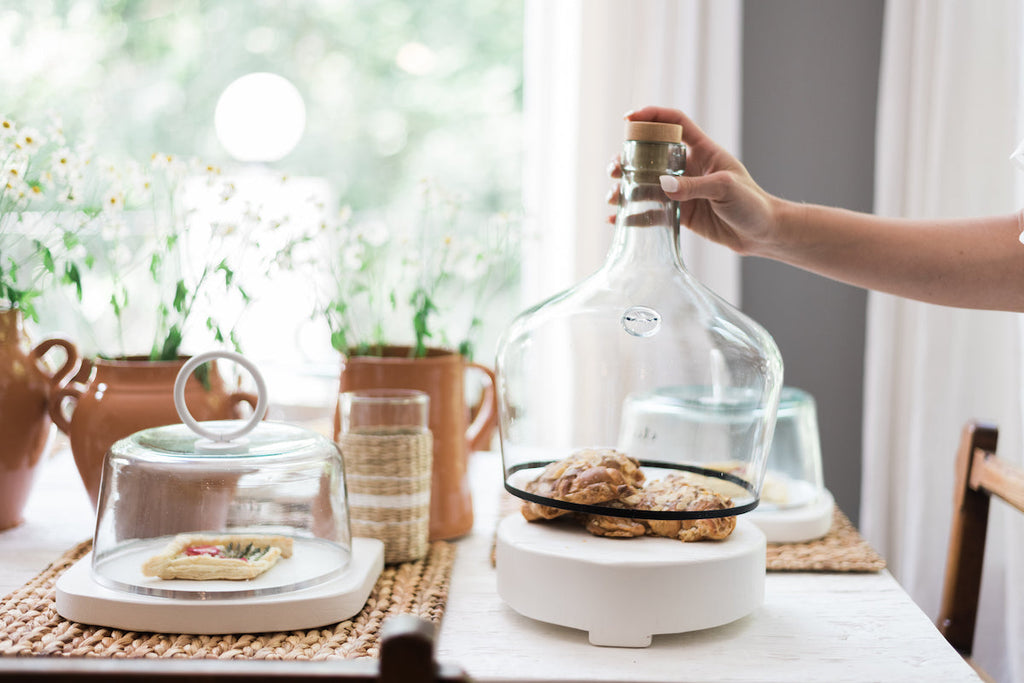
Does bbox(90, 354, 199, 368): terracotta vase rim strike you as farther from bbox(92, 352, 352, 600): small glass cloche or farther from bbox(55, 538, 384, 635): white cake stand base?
bbox(55, 538, 384, 635): white cake stand base

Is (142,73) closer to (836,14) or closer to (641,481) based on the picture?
(836,14)

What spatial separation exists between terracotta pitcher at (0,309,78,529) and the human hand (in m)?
0.72

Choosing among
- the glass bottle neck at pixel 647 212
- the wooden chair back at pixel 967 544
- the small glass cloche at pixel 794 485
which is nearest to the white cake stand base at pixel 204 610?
the glass bottle neck at pixel 647 212

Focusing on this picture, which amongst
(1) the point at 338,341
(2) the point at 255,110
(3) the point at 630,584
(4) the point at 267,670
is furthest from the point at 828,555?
(2) the point at 255,110

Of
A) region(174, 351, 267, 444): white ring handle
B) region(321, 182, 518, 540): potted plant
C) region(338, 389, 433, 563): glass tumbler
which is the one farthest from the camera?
region(321, 182, 518, 540): potted plant

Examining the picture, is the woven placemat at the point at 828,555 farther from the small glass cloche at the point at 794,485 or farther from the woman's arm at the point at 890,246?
the woman's arm at the point at 890,246

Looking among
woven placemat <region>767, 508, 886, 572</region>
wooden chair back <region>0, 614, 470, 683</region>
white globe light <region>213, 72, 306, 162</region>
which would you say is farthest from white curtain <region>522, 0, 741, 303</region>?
white globe light <region>213, 72, 306, 162</region>

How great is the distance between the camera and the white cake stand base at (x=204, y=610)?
825mm

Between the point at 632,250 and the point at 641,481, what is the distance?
0.24 meters

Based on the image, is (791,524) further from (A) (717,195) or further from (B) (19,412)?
(B) (19,412)

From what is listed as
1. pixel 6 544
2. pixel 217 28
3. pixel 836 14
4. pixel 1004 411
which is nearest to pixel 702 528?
pixel 6 544

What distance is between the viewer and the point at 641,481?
3.00 ft

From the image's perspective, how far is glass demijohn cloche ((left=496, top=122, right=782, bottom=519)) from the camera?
93 centimetres

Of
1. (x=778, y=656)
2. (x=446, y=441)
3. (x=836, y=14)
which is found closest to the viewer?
(x=778, y=656)
